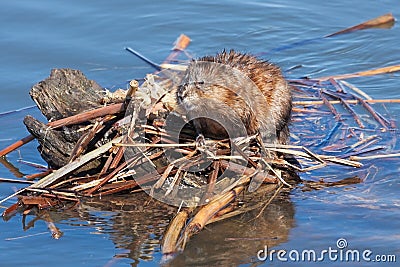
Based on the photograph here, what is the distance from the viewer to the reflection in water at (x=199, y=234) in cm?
470

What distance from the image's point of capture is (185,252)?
4.69 meters

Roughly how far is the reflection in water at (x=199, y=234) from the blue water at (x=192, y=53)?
0.01 metres

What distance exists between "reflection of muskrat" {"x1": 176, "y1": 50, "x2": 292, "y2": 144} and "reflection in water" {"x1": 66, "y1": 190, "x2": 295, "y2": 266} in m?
0.53

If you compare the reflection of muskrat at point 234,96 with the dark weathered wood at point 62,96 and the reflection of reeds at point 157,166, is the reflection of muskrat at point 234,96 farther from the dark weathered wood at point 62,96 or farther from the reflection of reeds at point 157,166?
the dark weathered wood at point 62,96

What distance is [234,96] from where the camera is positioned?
5.42m

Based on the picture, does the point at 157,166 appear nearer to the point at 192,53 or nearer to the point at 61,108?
the point at 61,108

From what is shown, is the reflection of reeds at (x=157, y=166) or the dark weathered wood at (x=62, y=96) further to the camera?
the dark weathered wood at (x=62, y=96)

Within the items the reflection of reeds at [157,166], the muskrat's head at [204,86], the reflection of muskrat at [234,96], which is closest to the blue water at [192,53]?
the reflection of reeds at [157,166]

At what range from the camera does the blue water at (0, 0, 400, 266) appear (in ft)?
15.8

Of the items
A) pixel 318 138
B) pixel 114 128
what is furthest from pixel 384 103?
pixel 114 128

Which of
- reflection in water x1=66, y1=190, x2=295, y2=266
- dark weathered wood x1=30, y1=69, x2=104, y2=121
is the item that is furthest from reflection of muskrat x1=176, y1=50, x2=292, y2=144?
dark weathered wood x1=30, y1=69, x2=104, y2=121

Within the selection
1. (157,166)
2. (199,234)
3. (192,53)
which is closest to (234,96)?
(157,166)

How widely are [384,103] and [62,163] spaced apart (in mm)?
3017

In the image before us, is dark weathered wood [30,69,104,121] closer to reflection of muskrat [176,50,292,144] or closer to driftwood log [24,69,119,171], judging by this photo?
driftwood log [24,69,119,171]
